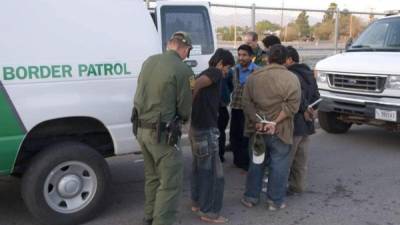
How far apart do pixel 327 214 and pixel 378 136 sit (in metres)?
3.93

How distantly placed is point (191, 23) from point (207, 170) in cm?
292

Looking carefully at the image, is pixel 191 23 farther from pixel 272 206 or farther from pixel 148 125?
pixel 148 125

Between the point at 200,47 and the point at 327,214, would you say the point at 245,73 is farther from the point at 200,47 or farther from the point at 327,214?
the point at 327,214

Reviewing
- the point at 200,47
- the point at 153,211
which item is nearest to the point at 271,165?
the point at 153,211

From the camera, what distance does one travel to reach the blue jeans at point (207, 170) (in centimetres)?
449

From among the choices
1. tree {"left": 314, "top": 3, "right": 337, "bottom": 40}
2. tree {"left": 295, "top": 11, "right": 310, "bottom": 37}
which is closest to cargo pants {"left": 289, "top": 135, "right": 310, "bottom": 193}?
tree {"left": 295, "top": 11, "right": 310, "bottom": 37}

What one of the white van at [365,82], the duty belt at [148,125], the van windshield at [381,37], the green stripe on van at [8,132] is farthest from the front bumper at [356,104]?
the green stripe on van at [8,132]

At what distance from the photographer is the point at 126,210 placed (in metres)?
4.97

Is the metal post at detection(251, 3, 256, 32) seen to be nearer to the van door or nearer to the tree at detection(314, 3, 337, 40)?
the tree at detection(314, 3, 337, 40)

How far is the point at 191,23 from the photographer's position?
692 cm

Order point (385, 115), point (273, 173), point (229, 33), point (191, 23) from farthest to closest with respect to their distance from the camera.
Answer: point (229, 33) < point (385, 115) < point (191, 23) < point (273, 173)

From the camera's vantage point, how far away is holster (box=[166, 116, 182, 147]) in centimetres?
400

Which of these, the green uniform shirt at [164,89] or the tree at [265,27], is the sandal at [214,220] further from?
the tree at [265,27]

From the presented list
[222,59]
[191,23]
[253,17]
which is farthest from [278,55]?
[253,17]
